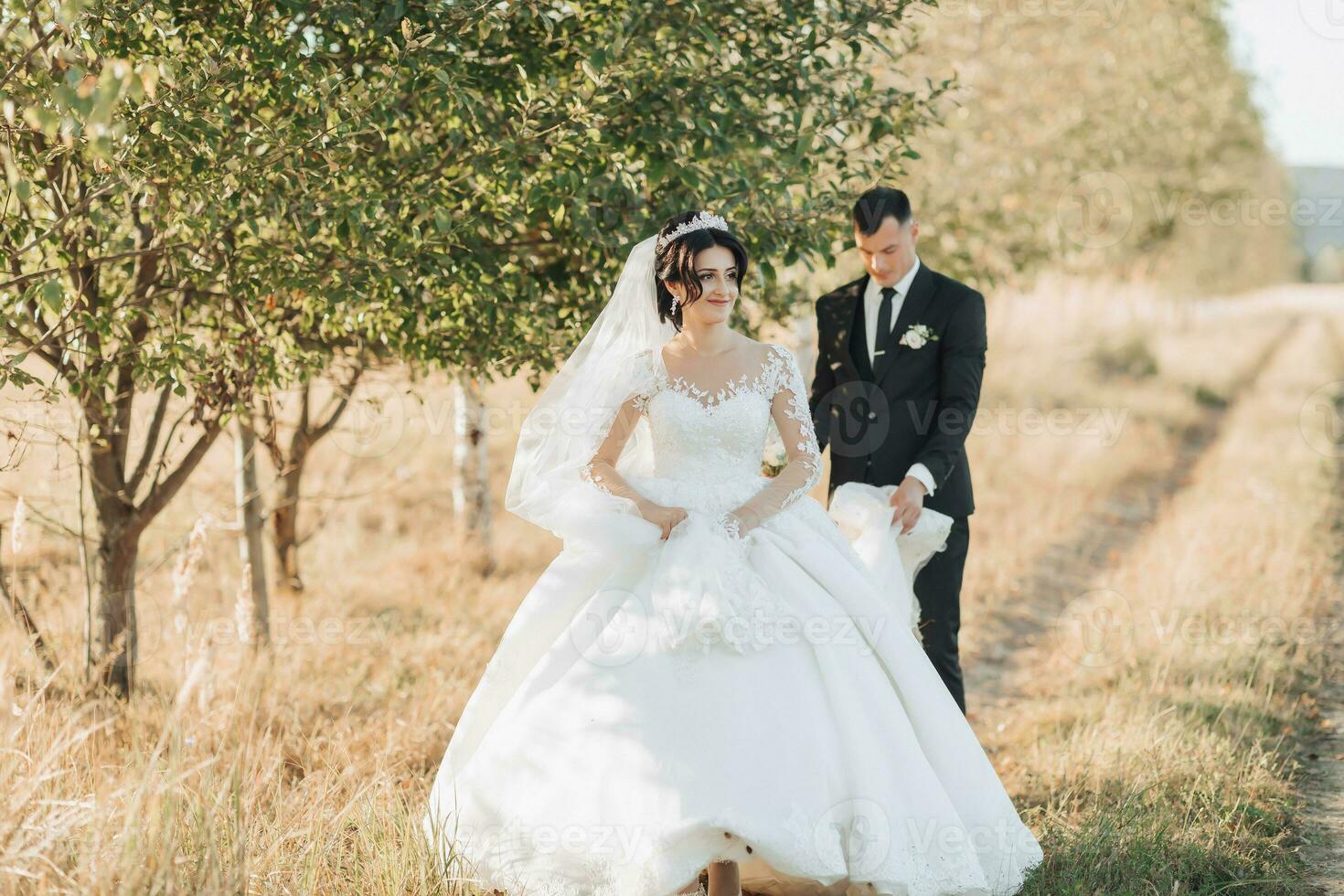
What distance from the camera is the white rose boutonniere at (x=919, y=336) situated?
510 cm

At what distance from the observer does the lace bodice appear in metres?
4.29

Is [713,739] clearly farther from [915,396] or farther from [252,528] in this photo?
[252,528]

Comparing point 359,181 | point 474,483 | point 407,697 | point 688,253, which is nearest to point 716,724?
point 688,253

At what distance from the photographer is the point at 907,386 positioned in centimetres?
516

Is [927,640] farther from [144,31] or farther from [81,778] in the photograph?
[144,31]

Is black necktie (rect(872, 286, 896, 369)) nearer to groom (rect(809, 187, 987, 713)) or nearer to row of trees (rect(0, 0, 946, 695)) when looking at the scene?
groom (rect(809, 187, 987, 713))

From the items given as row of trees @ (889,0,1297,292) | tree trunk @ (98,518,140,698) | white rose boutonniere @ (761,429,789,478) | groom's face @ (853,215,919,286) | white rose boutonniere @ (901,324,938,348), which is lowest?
tree trunk @ (98,518,140,698)

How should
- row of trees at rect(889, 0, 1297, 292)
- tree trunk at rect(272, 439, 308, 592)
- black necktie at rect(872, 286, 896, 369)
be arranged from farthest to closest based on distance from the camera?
row of trees at rect(889, 0, 1297, 292) → tree trunk at rect(272, 439, 308, 592) → black necktie at rect(872, 286, 896, 369)

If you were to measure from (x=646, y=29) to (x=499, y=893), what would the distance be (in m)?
3.55

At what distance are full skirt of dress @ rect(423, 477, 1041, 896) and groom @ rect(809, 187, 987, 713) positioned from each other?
1029 millimetres

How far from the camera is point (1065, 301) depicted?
23.5 metres

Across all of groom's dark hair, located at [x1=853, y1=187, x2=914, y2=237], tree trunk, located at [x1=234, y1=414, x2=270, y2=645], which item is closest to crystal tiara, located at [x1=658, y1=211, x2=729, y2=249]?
groom's dark hair, located at [x1=853, y1=187, x2=914, y2=237]

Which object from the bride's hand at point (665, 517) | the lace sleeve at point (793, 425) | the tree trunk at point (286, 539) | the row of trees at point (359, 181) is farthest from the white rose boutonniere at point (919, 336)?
the tree trunk at point (286, 539)

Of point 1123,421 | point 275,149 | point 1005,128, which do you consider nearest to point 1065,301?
point 1123,421
